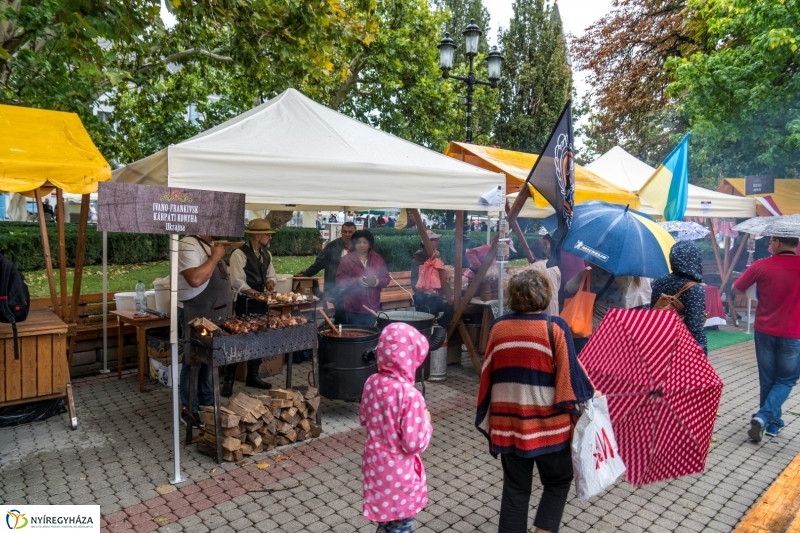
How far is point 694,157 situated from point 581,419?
14.9 metres

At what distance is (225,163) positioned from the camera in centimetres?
411

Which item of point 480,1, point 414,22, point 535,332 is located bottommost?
point 535,332

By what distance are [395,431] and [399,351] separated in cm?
38

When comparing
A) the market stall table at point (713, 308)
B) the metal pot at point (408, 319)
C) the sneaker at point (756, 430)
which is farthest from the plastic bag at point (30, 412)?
the market stall table at point (713, 308)

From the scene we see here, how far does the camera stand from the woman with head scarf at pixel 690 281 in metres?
4.22

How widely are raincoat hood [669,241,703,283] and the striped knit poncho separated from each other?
2013 mm

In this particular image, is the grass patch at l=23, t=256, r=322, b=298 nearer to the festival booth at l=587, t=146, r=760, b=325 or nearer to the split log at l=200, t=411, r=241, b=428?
the split log at l=200, t=411, r=241, b=428

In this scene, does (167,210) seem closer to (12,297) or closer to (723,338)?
(12,297)

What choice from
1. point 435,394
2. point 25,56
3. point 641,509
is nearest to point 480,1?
point 25,56

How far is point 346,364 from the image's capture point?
17.5 feet

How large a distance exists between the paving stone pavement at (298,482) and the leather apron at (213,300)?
1153 millimetres

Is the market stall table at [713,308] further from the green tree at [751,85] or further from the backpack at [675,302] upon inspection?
the backpack at [675,302]

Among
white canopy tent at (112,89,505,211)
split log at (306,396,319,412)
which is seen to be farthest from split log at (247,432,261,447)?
white canopy tent at (112,89,505,211)

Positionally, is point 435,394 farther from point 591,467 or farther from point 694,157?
point 694,157
